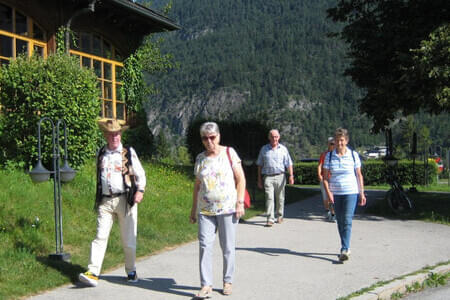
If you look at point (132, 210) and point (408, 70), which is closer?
point (132, 210)

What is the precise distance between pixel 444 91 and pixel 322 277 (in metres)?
5.99

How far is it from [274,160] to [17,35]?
24.6 ft

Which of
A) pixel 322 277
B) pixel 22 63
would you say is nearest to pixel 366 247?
pixel 322 277

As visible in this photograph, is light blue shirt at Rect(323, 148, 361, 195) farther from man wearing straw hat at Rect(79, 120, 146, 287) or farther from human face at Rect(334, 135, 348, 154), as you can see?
man wearing straw hat at Rect(79, 120, 146, 287)

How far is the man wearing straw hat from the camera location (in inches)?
243

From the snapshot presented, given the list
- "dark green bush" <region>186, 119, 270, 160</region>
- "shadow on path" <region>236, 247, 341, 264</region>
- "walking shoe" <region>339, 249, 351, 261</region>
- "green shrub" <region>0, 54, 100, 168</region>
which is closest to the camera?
"walking shoe" <region>339, 249, 351, 261</region>

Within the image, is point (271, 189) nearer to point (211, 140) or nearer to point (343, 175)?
point (343, 175)

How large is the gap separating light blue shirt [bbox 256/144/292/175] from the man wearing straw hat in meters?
4.98

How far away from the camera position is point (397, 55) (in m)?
12.3

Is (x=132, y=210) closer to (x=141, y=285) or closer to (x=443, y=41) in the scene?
(x=141, y=285)

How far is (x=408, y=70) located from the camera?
11.5 meters

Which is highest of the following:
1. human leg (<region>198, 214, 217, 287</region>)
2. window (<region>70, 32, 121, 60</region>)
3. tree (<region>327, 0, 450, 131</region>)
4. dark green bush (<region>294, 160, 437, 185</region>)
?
window (<region>70, 32, 121, 60</region>)

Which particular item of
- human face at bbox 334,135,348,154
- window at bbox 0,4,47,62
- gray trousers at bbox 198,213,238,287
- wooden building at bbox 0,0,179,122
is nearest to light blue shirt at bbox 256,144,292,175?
human face at bbox 334,135,348,154

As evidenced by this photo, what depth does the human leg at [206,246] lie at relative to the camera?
18.6ft
